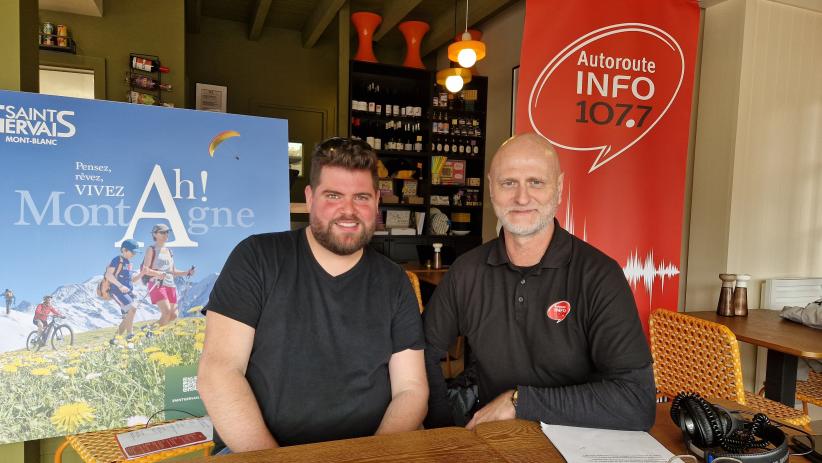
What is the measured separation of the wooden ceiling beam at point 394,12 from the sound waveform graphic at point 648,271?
12.3ft

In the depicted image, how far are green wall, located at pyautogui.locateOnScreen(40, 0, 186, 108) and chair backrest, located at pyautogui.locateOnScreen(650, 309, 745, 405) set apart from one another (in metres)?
4.38

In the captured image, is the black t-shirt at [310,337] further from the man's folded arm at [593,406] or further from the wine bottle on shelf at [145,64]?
the wine bottle on shelf at [145,64]

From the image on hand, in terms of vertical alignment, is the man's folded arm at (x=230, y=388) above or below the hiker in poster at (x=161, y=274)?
below

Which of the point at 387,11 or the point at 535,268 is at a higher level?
the point at 387,11

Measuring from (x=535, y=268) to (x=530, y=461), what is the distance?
26.6 inches

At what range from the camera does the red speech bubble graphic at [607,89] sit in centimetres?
245

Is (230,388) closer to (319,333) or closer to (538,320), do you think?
(319,333)

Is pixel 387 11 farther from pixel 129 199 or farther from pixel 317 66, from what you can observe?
pixel 129 199

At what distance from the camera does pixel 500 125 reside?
235 inches

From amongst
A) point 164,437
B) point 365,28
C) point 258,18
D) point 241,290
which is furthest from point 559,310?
point 258,18

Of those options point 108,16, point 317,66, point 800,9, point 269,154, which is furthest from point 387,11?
point 269,154

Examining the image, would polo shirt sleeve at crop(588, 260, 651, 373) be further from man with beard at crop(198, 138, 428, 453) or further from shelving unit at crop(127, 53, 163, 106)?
shelving unit at crop(127, 53, 163, 106)

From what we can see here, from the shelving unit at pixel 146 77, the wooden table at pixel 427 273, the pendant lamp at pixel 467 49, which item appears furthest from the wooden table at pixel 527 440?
the shelving unit at pixel 146 77

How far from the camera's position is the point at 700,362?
83.6 inches
